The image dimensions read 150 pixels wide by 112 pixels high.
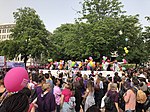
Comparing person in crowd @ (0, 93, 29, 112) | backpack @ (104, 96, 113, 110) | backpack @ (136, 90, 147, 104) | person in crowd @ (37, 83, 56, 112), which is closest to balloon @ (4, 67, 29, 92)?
person in crowd @ (0, 93, 29, 112)

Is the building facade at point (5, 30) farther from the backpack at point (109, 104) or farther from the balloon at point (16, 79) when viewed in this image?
the balloon at point (16, 79)

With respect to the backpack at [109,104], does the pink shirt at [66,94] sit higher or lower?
higher

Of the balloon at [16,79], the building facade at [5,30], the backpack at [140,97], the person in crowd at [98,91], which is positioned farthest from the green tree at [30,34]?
the building facade at [5,30]

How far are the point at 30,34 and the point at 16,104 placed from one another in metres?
46.6

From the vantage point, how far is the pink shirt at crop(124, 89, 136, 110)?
7.17 metres

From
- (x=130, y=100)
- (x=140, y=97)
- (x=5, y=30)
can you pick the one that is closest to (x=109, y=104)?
(x=130, y=100)

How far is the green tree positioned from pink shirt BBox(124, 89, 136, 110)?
39.9 meters

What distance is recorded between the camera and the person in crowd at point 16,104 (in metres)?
2.50

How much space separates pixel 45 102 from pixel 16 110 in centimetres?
307

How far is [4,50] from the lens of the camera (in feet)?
159

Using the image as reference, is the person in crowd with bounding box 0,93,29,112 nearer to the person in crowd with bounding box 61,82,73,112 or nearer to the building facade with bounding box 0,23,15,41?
the person in crowd with bounding box 61,82,73,112

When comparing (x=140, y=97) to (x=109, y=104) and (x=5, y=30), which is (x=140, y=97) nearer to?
(x=109, y=104)

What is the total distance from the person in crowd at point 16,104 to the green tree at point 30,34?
1732 inches

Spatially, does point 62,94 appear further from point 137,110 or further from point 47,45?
point 47,45
